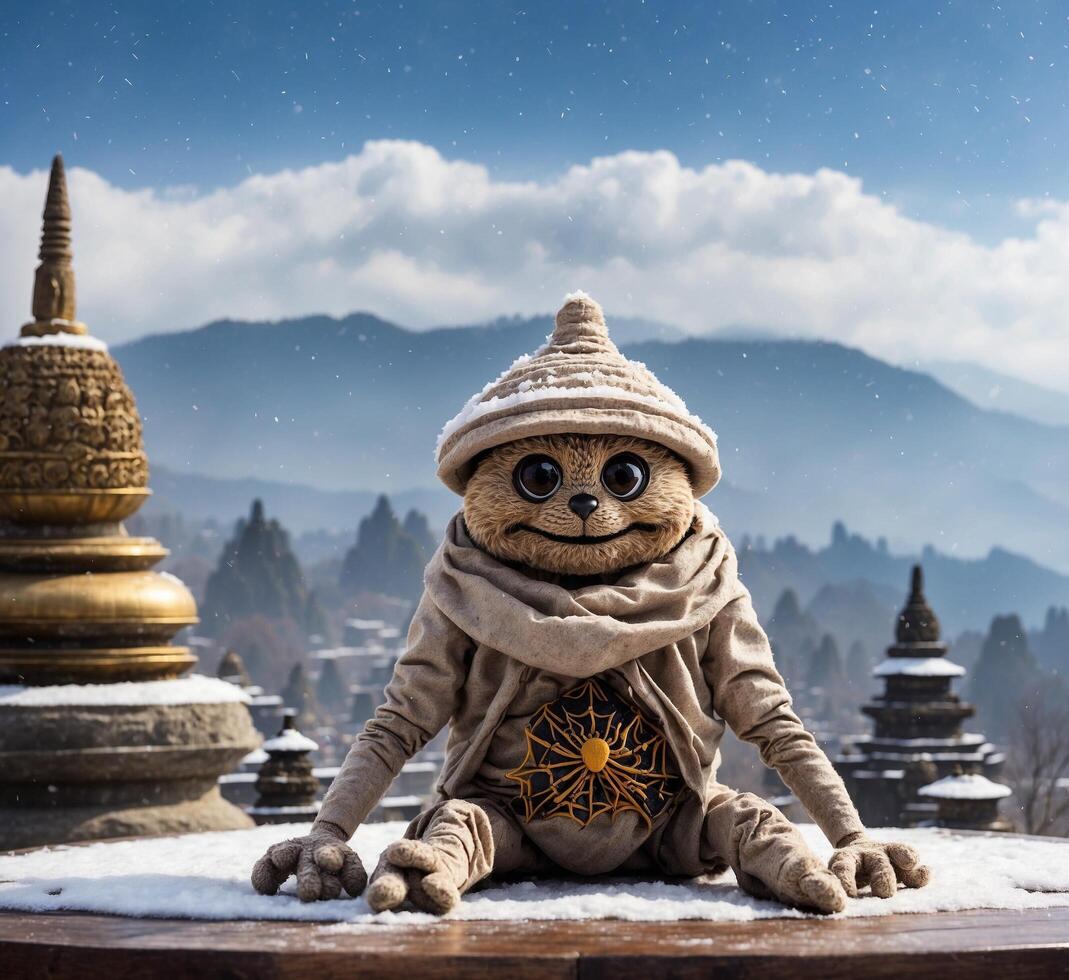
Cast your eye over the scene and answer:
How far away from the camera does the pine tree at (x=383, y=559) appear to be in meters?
119

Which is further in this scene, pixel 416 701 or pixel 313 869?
pixel 416 701

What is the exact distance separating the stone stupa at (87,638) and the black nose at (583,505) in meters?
5.23

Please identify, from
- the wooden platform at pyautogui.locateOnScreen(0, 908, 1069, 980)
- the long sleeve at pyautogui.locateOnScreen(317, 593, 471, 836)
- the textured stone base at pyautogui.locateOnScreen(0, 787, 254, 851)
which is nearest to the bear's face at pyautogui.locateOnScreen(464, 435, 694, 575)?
the long sleeve at pyautogui.locateOnScreen(317, 593, 471, 836)

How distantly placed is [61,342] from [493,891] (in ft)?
21.0

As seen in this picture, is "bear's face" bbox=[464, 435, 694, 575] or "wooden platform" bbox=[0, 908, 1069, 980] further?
"bear's face" bbox=[464, 435, 694, 575]

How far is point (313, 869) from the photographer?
11.5 feet

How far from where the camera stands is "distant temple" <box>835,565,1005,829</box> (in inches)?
723

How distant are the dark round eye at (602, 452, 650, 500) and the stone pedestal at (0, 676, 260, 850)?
5213mm

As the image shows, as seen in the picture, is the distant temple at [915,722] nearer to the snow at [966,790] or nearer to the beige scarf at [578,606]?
the snow at [966,790]

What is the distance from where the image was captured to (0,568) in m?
9.03

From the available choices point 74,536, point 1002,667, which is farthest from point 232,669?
point 1002,667

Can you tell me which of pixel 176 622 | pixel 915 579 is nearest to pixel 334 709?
pixel 915 579

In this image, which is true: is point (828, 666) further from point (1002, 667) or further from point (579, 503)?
point (579, 503)

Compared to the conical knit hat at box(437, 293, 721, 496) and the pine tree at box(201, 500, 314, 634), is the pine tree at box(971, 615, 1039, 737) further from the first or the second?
the conical knit hat at box(437, 293, 721, 496)
